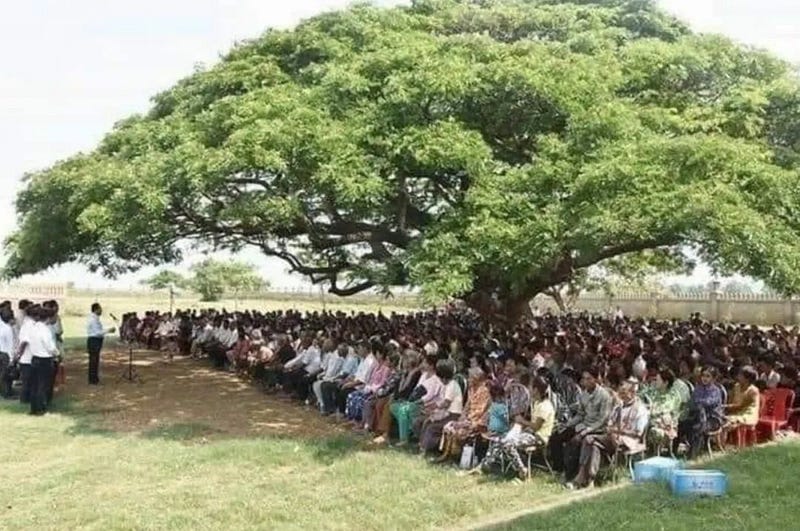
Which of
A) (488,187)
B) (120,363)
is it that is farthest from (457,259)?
(120,363)

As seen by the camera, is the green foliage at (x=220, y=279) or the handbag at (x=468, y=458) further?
the green foliage at (x=220, y=279)

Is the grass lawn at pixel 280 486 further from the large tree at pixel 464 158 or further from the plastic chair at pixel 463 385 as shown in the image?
the large tree at pixel 464 158

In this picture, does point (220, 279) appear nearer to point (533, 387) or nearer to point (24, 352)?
point (24, 352)

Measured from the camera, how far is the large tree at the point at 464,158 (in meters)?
12.9

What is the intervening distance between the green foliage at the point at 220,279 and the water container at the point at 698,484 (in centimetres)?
5859

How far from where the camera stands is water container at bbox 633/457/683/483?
9867 millimetres

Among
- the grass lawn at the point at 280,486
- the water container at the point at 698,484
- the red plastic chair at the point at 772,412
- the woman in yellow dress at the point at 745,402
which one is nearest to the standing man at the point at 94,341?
the grass lawn at the point at 280,486

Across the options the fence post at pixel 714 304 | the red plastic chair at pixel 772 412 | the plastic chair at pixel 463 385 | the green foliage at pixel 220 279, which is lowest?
the red plastic chair at pixel 772 412

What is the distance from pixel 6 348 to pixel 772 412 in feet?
42.0

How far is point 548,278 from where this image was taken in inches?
664

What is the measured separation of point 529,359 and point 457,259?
1706mm

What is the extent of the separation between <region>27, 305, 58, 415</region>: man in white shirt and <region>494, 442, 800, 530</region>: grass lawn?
31.5 feet

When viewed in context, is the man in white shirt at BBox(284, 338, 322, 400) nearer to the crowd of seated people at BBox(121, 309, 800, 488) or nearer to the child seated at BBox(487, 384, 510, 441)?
the crowd of seated people at BBox(121, 309, 800, 488)

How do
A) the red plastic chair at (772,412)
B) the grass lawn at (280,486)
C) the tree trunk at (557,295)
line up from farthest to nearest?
1. the tree trunk at (557,295)
2. the red plastic chair at (772,412)
3. the grass lawn at (280,486)
